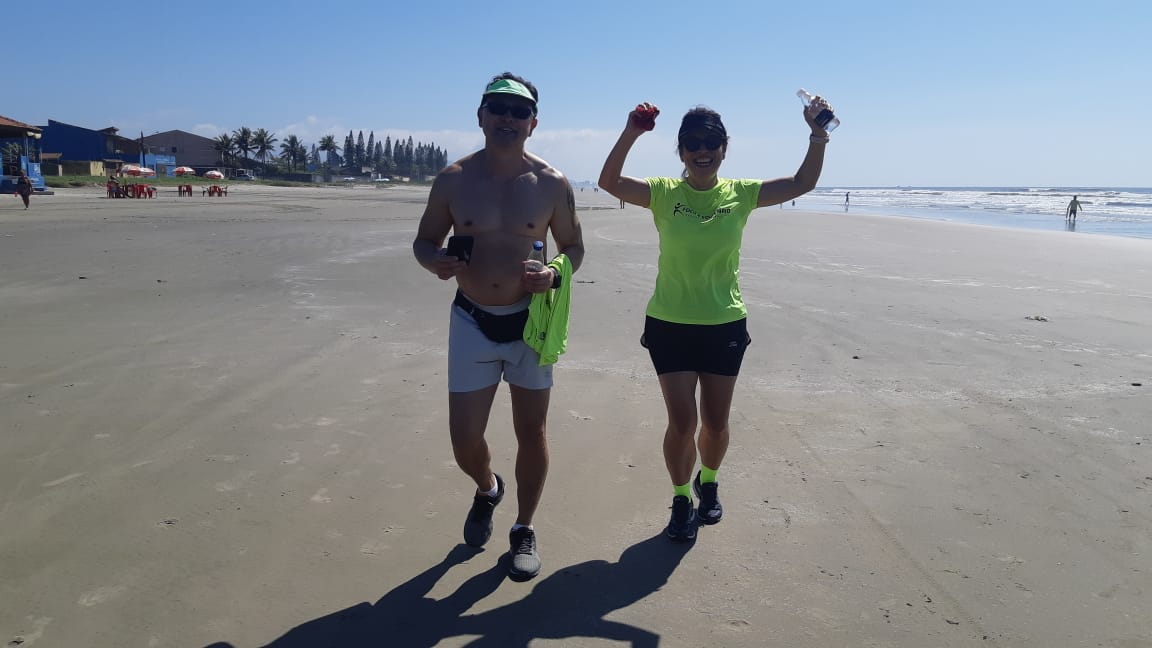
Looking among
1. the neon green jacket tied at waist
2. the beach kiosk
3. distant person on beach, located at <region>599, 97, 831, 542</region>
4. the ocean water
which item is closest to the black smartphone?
the neon green jacket tied at waist

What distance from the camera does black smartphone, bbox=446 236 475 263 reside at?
3.28 metres

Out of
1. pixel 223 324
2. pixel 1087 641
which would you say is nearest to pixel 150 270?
pixel 223 324

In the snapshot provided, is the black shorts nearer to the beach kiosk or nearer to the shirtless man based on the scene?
the shirtless man

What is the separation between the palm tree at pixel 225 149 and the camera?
98000 millimetres

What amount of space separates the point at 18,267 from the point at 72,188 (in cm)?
4122

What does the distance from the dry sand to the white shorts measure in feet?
2.63

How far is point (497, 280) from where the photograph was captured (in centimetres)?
339

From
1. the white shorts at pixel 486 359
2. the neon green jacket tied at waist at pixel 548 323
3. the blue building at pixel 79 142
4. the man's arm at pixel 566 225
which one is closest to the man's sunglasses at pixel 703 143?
the man's arm at pixel 566 225

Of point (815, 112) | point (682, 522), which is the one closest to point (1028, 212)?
point (815, 112)

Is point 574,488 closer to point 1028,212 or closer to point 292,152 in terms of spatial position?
point 1028,212

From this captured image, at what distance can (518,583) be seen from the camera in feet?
10.6

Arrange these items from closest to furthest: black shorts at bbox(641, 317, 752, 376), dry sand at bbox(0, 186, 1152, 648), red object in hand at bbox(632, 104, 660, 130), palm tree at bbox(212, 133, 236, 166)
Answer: dry sand at bbox(0, 186, 1152, 648), black shorts at bbox(641, 317, 752, 376), red object in hand at bbox(632, 104, 660, 130), palm tree at bbox(212, 133, 236, 166)

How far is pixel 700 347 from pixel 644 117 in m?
1.19

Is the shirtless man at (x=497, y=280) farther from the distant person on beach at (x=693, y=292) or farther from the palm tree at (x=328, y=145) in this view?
the palm tree at (x=328, y=145)
